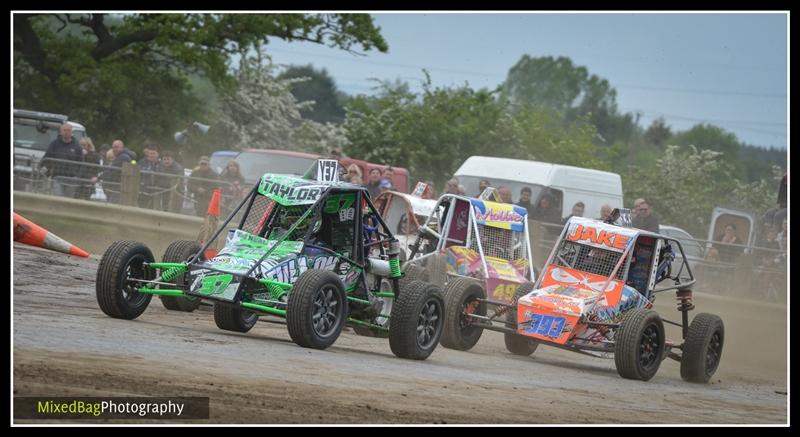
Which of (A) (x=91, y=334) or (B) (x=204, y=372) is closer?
(B) (x=204, y=372)

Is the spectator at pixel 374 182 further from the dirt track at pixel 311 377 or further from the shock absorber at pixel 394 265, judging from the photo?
the shock absorber at pixel 394 265

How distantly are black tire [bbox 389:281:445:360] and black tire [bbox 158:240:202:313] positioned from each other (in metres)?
1.87

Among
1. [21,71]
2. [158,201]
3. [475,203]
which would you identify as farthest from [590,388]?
[21,71]

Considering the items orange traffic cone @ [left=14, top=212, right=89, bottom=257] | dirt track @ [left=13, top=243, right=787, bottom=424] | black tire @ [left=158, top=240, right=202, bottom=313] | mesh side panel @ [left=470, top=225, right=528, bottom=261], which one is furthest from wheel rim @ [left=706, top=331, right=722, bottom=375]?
orange traffic cone @ [left=14, top=212, right=89, bottom=257]

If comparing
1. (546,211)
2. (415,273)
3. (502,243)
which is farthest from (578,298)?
(546,211)

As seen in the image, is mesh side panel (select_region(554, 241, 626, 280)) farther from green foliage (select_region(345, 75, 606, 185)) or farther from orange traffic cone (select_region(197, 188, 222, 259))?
green foliage (select_region(345, 75, 606, 185))

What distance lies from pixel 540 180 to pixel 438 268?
8.02 m

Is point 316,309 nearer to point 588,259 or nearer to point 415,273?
point 415,273

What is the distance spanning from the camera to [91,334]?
31.2 ft

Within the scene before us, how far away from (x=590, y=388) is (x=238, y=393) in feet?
13.1

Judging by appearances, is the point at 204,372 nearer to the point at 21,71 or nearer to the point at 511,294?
the point at 511,294

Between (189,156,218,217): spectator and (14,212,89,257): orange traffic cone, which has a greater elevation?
(189,156,218,217): spectator

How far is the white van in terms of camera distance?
22.5 metres

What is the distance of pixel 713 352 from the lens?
13.4 meters
